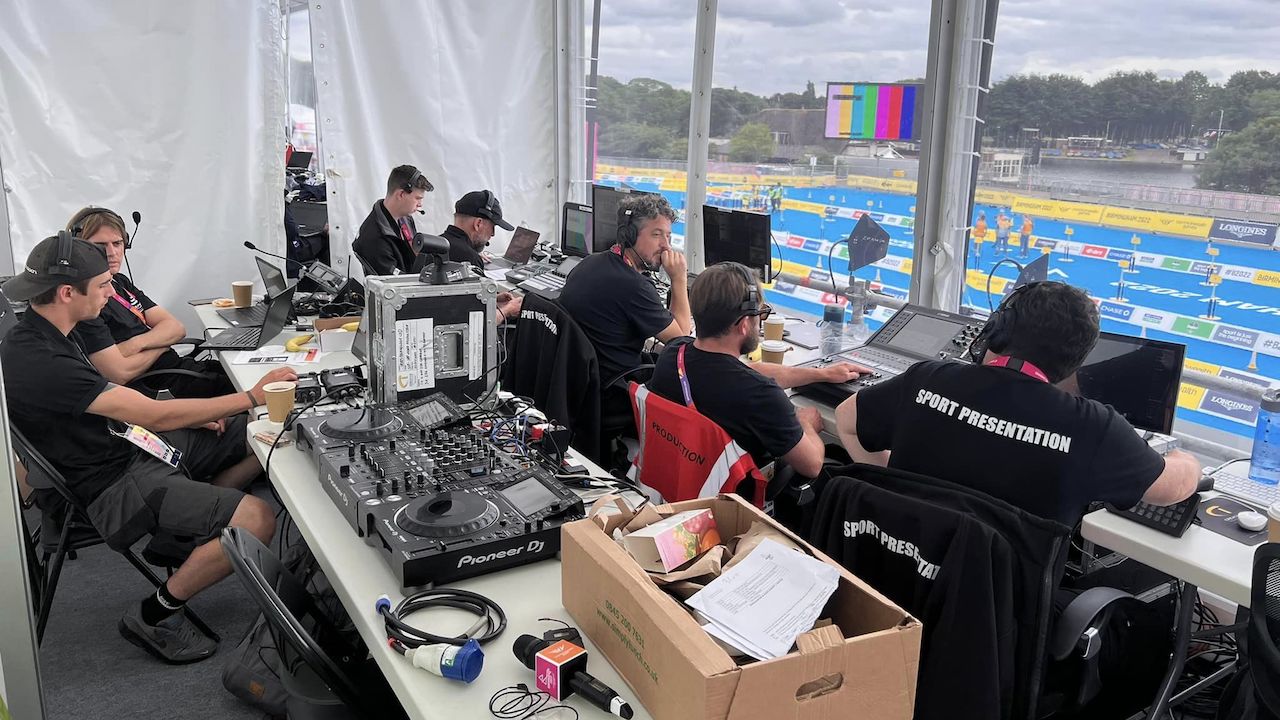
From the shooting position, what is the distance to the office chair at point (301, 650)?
137 cm

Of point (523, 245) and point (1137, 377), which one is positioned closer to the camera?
point (1137, 377)

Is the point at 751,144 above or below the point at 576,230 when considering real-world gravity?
above

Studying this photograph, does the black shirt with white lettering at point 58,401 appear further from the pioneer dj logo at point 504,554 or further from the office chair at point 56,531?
the pioneer dj logo at point 504,554

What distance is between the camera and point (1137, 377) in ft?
7.21

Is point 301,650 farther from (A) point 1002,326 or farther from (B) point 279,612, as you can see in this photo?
(A) point 1002,326

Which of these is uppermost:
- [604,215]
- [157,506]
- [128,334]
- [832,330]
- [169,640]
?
[604,215]

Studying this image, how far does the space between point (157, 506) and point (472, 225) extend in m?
2.52

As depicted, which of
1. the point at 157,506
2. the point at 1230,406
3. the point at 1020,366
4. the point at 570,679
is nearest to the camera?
the point at 570,679

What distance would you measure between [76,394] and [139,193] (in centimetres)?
254

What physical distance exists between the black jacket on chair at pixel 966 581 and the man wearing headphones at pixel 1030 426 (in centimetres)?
22

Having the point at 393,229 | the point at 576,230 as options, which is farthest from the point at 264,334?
the point at 576,230

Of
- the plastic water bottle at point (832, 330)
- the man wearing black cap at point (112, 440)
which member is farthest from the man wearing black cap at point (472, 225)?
the man wearing black cap at point (112, 440)

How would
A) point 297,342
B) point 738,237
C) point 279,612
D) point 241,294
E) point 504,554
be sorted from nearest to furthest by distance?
1. point 279,612
2. point 504,554
3. point 297,342
4. point 738,237
5. point 241,294

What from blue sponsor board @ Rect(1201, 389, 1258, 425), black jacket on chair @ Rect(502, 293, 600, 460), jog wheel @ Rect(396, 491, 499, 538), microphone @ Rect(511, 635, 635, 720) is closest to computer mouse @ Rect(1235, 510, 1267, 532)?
blue sponsor board @ Rect(1201, 389, 1258, 425)
